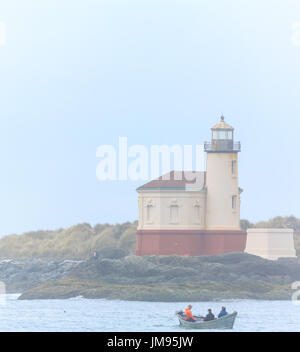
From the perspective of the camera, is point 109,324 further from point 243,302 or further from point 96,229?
point 96,229

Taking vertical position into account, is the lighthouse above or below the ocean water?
above

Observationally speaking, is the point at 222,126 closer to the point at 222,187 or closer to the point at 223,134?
the point at 223,134

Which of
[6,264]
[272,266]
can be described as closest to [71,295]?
[272,266]

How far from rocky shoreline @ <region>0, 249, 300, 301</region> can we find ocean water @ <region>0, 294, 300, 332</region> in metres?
0.64

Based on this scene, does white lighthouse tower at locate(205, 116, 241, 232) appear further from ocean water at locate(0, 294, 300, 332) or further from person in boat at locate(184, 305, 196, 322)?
person in boat at locate(184, 305, 196, 322)

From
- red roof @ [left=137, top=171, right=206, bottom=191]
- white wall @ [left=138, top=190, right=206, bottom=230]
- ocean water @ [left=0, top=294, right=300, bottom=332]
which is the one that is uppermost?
red roof @ [left=137, top=171, right=206, bottom=191]

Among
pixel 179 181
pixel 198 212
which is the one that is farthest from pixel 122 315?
pixel 179 181

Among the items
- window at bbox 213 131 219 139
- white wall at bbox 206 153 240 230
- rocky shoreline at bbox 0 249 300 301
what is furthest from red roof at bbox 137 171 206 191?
rocky shoreline at bbox 0 249 300 301

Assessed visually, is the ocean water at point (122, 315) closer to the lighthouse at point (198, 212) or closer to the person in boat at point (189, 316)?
the person in boat at point (189, 316)

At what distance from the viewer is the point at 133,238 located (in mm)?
82188

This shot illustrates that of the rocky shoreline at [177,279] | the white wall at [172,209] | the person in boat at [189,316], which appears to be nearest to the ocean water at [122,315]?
the rocky shoreline at [177,279]

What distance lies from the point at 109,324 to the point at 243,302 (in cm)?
791

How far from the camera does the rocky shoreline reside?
2507 inches
